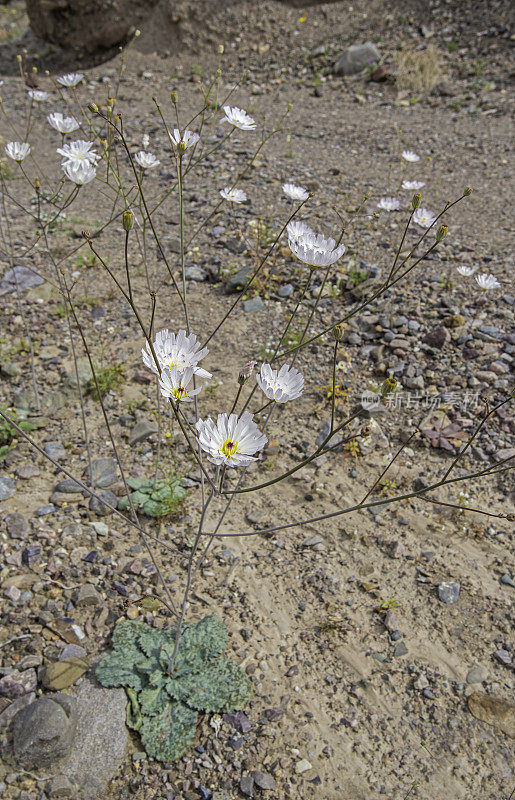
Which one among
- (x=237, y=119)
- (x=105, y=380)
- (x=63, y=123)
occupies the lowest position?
(x=105, y=380)

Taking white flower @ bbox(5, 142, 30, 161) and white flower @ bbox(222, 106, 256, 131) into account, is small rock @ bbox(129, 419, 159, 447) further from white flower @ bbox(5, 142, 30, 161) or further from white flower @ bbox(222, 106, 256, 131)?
white flower @ bbox(222, 106, 256, 131)

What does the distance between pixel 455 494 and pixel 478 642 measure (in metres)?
0.85

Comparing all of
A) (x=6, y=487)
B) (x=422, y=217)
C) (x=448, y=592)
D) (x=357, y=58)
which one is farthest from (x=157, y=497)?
(x=357, y=58)

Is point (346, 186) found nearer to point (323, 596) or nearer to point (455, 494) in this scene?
point (455, 494)

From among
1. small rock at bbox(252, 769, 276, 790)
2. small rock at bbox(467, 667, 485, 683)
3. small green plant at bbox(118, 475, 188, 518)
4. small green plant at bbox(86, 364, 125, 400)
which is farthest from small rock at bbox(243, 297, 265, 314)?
small rock at bbox(252, 769, 276, 790)

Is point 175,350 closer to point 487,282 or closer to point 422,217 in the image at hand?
point 487,282

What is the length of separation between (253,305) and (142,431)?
142cm

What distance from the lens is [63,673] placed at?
84.4 inches

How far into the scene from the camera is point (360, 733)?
2.19 metres

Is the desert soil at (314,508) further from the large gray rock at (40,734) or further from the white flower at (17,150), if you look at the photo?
the white flower at (17,150)

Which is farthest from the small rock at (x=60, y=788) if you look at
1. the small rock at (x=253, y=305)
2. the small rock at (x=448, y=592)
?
the small rock at (x=253, y=305)

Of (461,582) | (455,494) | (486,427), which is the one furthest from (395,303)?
(461,582)

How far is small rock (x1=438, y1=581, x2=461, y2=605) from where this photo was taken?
2.66 metres

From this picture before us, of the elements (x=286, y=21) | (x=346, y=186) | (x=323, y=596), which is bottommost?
(x=323, y=596)
